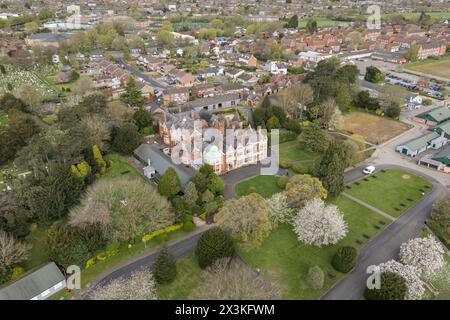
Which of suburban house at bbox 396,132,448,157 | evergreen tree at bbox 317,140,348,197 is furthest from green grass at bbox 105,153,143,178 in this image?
suburban house at bbox 396,132,448,157

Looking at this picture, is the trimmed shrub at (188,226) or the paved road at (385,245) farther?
the trimmed shrub at (188,226)

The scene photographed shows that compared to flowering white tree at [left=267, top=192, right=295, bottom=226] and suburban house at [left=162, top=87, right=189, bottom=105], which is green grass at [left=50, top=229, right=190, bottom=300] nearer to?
flowering white tree at [left=267, top=192, right=295, bottom=226]

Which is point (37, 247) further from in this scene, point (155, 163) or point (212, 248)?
point (212, 248)

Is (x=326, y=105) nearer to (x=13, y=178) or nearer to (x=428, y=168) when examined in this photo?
(x=428, y=168)

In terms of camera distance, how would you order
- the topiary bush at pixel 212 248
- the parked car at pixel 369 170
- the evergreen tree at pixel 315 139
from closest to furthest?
the topiary bush at pixel 212 248 → the parked car at pixel 369 170 → the evergreen tree at pixel 315 139

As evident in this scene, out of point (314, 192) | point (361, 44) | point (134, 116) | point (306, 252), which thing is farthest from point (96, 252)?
point (361, 44)

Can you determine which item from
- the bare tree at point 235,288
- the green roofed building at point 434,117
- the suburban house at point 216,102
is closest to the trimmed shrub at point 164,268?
the bare tree at point 235,288

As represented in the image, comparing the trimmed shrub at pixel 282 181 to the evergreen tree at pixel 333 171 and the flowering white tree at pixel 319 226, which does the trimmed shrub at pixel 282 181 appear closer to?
the evergreen tree at pixel 333 171
